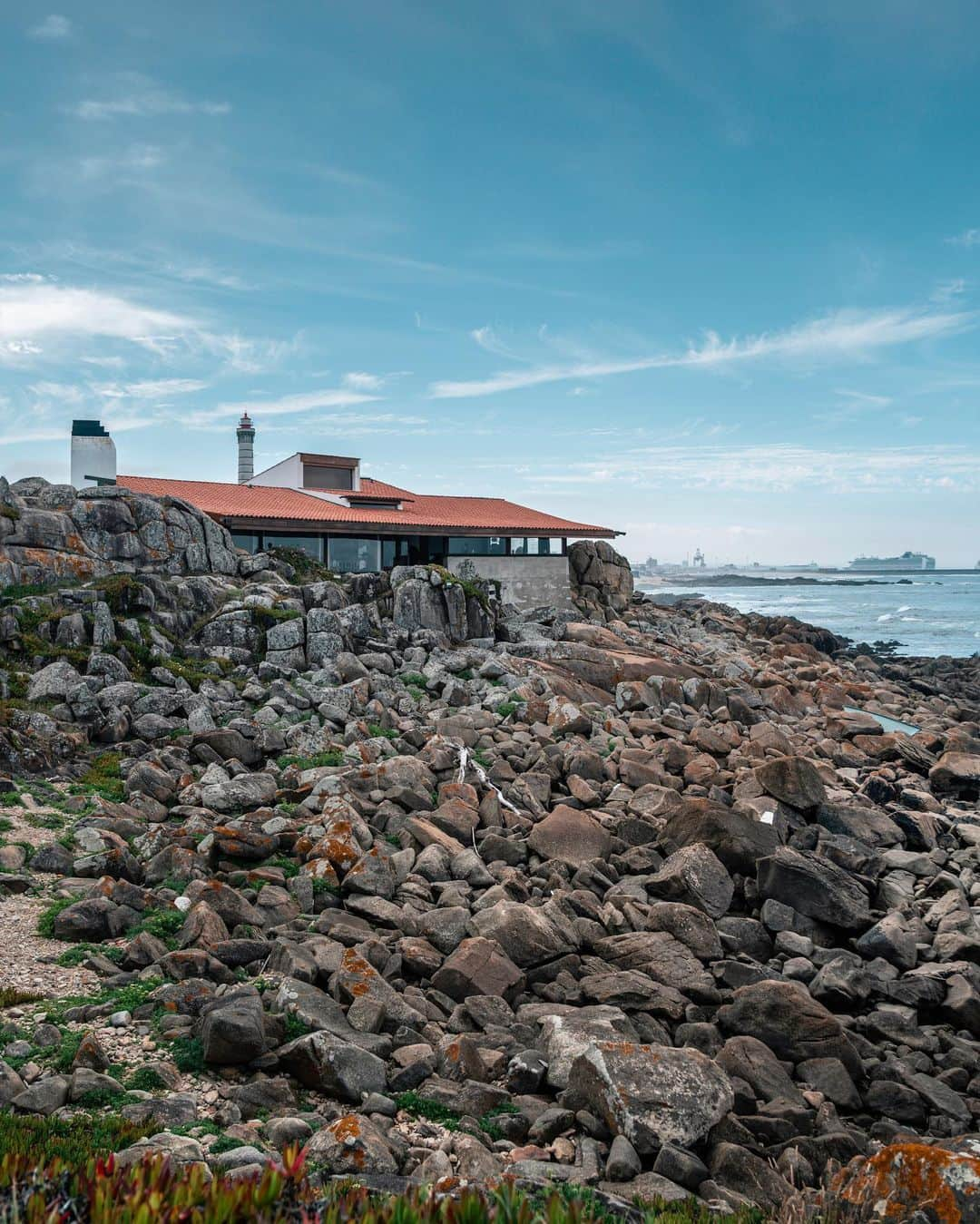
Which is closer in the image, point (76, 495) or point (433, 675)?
→ point (433, 675)

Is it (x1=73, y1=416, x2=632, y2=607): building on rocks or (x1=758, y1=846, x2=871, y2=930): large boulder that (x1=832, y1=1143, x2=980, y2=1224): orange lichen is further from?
(x1=73, y1=416, x2=632, y2=607): building on rocks

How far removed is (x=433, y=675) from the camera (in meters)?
25.3

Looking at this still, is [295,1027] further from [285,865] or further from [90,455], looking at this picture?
[90,455]

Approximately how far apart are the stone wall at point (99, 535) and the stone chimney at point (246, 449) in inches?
810

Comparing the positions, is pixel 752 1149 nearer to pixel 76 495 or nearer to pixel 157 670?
pixel 157 670

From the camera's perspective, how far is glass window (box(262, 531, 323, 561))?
35.2 meters

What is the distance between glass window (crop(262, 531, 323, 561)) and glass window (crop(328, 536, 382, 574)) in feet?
1.57

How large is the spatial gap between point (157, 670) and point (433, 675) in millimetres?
7188

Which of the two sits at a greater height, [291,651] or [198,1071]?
[291,651]

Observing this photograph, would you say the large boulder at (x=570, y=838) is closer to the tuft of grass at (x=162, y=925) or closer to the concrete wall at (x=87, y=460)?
the tuft of grass at (x=162, y=925)

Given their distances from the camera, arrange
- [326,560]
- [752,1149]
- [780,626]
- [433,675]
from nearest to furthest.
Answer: [752,1149] < [433,675] < [326,560] < [780,626]

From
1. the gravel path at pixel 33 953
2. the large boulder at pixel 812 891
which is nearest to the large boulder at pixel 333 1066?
the gravel path at pixel 33 953

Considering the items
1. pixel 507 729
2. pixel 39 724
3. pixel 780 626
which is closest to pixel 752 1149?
pixel 507 729

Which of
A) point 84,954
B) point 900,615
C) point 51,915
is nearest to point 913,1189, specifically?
point 84,954
